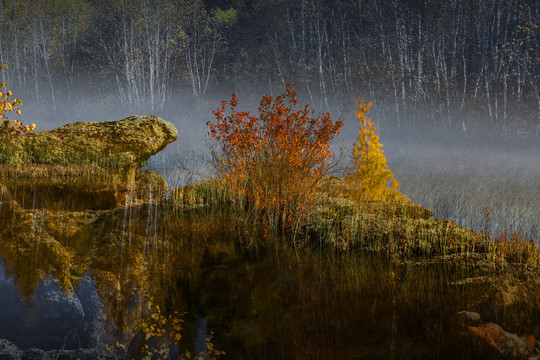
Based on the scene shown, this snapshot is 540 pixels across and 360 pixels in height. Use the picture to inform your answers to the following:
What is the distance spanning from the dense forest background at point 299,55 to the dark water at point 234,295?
2677 cm

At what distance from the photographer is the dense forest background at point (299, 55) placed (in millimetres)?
30312

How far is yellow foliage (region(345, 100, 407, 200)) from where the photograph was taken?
12.6 metres

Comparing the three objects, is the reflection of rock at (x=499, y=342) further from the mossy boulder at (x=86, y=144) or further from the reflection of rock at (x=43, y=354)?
the mossy boulder at (x=86, y=144)

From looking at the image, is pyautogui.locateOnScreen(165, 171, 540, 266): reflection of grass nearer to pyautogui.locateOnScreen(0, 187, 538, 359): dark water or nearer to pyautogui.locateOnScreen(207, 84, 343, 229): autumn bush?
pyautogui.locateOnScreen(207, 84, 343, 229): autumn bush

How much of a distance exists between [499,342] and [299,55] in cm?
3867

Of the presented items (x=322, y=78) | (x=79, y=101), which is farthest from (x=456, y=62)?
(x=79, y=101)

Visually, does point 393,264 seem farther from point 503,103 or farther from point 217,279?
point 503,103

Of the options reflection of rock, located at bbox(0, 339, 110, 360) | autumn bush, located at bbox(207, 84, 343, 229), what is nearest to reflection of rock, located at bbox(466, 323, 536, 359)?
reflection of rock, located at bbox(0, 339, 110, 360)

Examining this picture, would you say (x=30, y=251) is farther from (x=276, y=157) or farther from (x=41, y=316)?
(x=276, y=157)

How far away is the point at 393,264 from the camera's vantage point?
637 centimetres

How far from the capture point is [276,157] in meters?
8.30

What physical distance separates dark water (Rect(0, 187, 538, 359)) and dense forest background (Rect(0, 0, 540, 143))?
87.8ft

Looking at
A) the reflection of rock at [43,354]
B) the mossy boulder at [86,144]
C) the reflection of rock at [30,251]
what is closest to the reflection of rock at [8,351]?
the reflection of rock at [43,354]

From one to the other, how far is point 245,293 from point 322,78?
3512 cm
